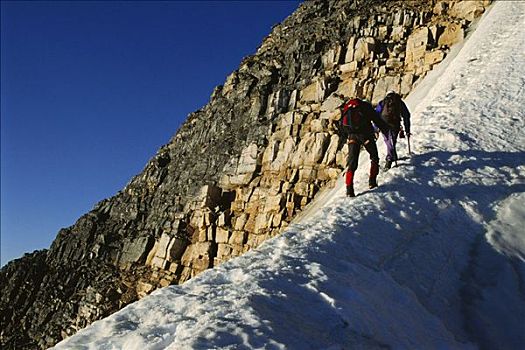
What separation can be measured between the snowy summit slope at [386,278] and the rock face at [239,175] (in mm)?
13491

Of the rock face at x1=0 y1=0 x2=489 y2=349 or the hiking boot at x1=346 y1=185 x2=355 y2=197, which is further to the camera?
the rock face at x1=0 y1=0 x2=489 y2=349

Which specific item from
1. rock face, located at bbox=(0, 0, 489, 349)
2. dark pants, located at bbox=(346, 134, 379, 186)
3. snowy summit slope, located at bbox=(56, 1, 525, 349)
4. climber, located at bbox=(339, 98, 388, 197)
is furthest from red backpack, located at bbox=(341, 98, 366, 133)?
rock face, located at bbox=(0, 0, 489, 349)

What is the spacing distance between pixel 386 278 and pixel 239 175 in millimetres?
20789

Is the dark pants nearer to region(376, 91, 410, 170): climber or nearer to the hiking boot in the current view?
the hiking boot

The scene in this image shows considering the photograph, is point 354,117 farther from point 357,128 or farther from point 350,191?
point 350,191

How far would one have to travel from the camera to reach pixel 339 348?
4.71m

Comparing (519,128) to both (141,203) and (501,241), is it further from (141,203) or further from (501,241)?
(141,203)

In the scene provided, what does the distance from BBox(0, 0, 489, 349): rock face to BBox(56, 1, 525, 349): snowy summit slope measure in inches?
531

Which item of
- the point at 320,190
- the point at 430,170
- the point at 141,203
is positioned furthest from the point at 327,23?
the point at 430,170

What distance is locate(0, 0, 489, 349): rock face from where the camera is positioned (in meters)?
25.0

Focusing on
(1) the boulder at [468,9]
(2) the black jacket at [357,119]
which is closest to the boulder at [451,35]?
(1) the boulder at [468,9]

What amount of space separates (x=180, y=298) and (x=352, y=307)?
199 centimetres

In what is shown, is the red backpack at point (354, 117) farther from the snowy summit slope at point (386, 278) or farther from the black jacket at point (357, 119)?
the snowy summit slope at point (386, 278)

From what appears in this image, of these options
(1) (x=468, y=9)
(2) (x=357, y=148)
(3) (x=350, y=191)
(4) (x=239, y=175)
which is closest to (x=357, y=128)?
(2) (x=357, y=148)
